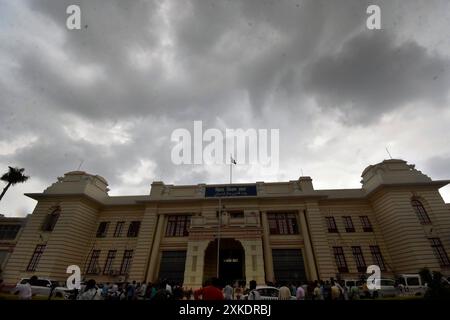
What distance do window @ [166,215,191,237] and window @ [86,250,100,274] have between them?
828 cm

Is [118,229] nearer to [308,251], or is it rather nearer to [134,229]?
[134,229]

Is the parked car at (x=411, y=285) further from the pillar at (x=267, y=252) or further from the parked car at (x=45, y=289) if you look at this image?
the parked car at (x=45, y=289)

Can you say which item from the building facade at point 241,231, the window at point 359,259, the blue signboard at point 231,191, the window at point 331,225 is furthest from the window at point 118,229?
the window at point 359,259

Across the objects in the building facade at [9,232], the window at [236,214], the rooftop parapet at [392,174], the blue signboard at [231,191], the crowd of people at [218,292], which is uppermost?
the rooftop parapet at [392,174]

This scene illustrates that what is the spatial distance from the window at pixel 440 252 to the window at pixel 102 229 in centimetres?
3517

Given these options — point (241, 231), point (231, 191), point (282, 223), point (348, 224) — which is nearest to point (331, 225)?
point (348, 224)

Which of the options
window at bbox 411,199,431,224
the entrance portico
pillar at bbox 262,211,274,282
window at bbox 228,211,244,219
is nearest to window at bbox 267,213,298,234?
pillar at bbox 262,211,274,282

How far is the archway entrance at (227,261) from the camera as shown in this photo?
2402 cm

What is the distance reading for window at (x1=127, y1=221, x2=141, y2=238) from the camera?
2686 cm

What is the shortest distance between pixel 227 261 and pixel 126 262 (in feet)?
37.3

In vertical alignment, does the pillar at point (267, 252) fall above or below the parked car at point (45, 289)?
above

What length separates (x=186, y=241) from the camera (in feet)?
83.5
